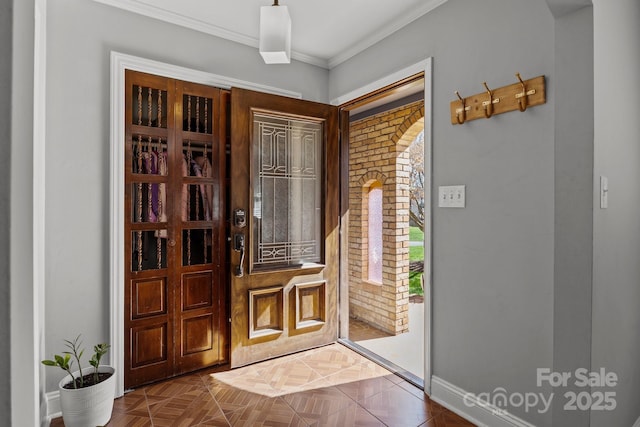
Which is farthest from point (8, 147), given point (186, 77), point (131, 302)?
point (186, 77)

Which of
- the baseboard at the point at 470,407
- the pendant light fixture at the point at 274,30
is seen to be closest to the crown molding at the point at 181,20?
the pendant light fixture at the point at 274,30

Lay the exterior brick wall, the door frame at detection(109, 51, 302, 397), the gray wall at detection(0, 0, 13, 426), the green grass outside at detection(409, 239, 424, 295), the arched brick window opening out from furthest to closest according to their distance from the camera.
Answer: the green grass outside at detection(409, 239, 424, 295) < the arched brick window opening < the exterior brick wall < the door frame at detection(109, 51, 302, 397) < the gray wall at detection(0, 0, 13, 426)

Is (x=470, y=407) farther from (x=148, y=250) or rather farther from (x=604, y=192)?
(x=148, y=250)

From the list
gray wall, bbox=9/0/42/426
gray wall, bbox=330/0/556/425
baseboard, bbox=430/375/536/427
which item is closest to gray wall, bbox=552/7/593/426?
gray wall, bbox=330/0/556/425

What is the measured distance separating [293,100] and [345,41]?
0.67 m

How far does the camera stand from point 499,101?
76.0 inches

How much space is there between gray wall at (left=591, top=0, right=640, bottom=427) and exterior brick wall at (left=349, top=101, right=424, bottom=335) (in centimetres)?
204

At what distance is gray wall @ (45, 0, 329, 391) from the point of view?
6.98ft

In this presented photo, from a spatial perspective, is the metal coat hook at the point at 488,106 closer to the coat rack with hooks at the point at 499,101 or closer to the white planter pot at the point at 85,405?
the coat rack with hooks at the point at 499,101

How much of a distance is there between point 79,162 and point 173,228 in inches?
28.5

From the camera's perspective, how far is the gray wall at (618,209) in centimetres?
141

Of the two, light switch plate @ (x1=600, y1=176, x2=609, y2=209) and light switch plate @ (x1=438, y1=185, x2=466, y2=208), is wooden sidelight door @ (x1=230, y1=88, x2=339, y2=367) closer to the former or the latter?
light switch plate @ (x1=438, y1=185, x2=466, y2=208)

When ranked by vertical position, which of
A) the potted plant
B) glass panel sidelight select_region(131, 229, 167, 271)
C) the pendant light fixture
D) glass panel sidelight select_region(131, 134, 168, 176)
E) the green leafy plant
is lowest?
the potted plant

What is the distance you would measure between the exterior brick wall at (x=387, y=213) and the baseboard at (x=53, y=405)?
301cm
